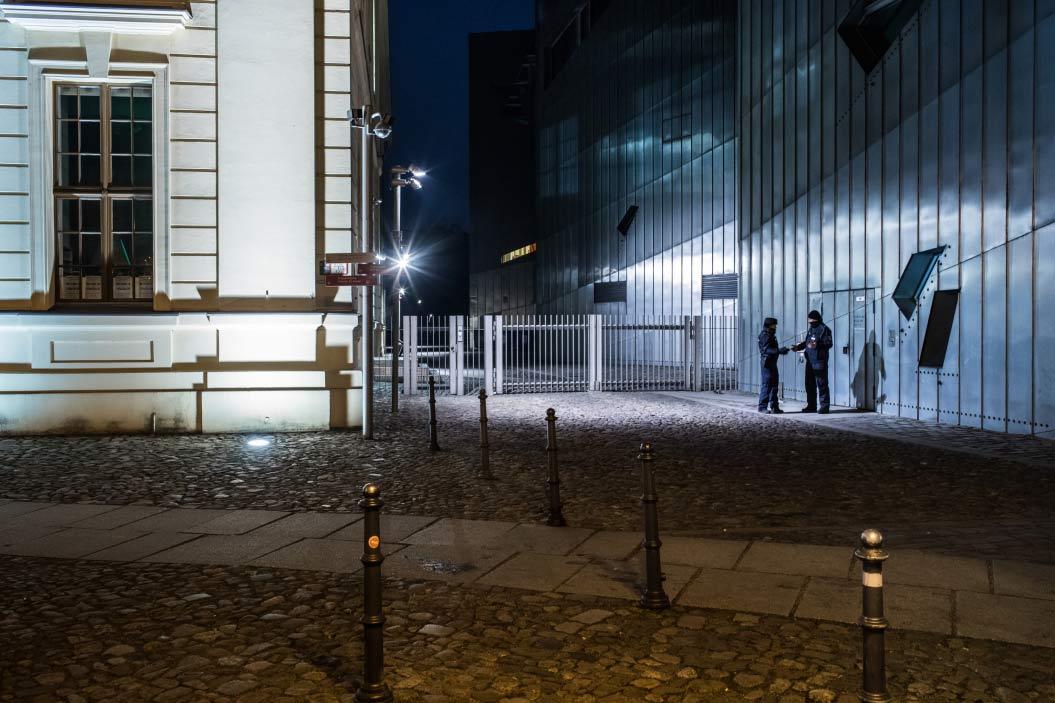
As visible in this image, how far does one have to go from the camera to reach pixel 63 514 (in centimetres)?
795

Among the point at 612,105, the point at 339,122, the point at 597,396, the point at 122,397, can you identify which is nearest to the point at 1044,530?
the point at 339,122

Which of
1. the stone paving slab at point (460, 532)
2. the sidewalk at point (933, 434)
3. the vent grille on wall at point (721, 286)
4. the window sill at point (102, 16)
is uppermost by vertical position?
the window sill at point (102, 16)

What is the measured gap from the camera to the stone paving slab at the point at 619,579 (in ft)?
18.1

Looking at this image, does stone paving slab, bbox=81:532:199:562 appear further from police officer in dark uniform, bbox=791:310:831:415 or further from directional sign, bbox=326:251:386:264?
police officer in dark uniform, bbox=791:310:831:415

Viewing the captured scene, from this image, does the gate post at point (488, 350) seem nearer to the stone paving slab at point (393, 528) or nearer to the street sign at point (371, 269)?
the street sign at point (371, 269)

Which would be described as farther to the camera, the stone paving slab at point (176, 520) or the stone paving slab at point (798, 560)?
the stone paving slab at point (176, 520)

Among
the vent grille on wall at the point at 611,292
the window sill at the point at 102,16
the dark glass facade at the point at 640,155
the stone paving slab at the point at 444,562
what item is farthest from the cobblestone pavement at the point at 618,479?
the vent grille on wall at the point at 611,292

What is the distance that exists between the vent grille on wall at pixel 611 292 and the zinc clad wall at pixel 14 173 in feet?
88.8

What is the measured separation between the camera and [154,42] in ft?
45.0

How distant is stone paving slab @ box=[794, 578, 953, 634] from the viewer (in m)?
4.92

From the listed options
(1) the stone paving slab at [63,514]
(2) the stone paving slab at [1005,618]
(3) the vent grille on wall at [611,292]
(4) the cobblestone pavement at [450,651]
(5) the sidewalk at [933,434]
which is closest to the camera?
(4) the cobblestone pavement at [450,651]

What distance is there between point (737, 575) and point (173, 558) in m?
4.14

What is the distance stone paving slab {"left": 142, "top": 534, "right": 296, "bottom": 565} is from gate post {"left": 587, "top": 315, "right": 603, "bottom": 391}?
16709 millimetres

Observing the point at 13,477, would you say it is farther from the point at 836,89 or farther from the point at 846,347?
the point at 836,89
